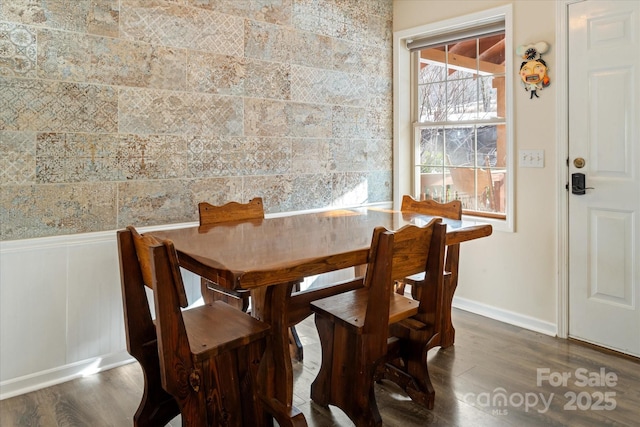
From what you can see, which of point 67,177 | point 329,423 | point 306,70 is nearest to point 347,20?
point 306,70

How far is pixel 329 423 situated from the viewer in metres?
2.03

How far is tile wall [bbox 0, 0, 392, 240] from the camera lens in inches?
91.8

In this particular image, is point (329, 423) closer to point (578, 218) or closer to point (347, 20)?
point (578, 218)

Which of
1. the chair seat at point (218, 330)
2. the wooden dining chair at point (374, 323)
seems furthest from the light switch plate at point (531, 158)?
the chair seat at point (218, 330)

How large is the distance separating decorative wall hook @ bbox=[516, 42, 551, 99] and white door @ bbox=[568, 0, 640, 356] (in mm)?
163

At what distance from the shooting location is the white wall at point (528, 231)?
300 centimetres

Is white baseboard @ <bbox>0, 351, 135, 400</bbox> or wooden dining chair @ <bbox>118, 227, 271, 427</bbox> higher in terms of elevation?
wooden dining chair @ <bbox>118, 227, 271, 427</bbox>

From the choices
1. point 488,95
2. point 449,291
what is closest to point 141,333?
point 449,291

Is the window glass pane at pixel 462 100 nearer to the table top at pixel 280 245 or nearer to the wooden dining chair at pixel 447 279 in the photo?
the wooden dining chair at pixel 447 279

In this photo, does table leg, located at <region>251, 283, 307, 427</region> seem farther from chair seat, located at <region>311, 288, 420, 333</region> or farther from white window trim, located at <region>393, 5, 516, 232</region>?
white window trim, located at <region>393, 5, 516, 232</region>

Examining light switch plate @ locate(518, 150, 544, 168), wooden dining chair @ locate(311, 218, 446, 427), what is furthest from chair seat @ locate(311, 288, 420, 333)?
light switch plate @ locate(518, 150, 544, 168)

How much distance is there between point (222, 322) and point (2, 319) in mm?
1230

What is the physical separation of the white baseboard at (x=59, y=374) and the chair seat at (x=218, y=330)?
3.19 feet

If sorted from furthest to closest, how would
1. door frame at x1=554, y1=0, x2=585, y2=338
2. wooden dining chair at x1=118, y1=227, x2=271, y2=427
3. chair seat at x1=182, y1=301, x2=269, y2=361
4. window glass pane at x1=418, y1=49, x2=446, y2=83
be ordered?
window glass pane at x1=418, y1=49, x2=446, y2=83 → door frame at x1=554, y1=0, x2=585, y2=338 → chair seat at x1=182, y1=301, x2=269, y2=361 → wooden dining chair at x1=118, y1=227, x2=271, y2=427
